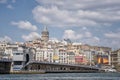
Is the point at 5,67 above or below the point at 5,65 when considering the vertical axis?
below

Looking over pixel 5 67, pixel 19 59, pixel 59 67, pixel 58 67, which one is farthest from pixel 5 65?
pixel 59 67

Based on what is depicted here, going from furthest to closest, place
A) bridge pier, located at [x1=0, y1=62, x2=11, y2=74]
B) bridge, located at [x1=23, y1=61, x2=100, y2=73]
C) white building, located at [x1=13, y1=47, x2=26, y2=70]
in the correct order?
bridge, located at [x1=23, y1=61, x2=100, y2=73] → white building, located at [x1=13, y1=47, x2=26, y2=70] → bridge pier, located at [x1=0, y1=62, x2=11, y2=74]

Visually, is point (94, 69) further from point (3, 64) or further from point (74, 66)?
point (3, 64)

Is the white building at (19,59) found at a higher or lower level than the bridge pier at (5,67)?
higher

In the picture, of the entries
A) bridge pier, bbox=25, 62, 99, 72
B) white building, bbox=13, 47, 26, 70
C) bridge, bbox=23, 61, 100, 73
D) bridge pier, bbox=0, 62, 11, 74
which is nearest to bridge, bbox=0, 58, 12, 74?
bridge pier, bbox=0, 62, 11, 74

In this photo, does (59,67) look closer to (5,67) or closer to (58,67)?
(58,67)

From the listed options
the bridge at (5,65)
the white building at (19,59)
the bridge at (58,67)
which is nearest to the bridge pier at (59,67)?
the bridge at (58,67)

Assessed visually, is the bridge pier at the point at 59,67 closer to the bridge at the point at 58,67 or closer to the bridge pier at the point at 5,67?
the bridge at the point at 58,67

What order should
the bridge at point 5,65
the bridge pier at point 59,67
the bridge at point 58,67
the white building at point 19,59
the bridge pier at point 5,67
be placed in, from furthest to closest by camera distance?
the bridge pier at point 59,67 → the bridge at point 58,67 → the white building at point 19,59 → the bridge pier at point 5,67 → the bridge at point 5,65

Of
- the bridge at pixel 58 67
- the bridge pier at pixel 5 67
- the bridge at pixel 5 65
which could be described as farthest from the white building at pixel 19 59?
the bridge pier at pixel 5 67

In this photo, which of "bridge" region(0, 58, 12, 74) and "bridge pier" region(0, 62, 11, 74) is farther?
"bridge pier" region(0, 62, 11, 74)

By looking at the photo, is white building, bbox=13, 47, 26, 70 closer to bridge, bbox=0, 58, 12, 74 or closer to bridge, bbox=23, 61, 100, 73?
bridge, bbox=23, 61, 100, 73

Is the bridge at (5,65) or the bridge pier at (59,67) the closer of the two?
the bridge at (5,65)

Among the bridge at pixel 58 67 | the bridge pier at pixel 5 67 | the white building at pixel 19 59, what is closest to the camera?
the bridge pier at pixel 5 67
